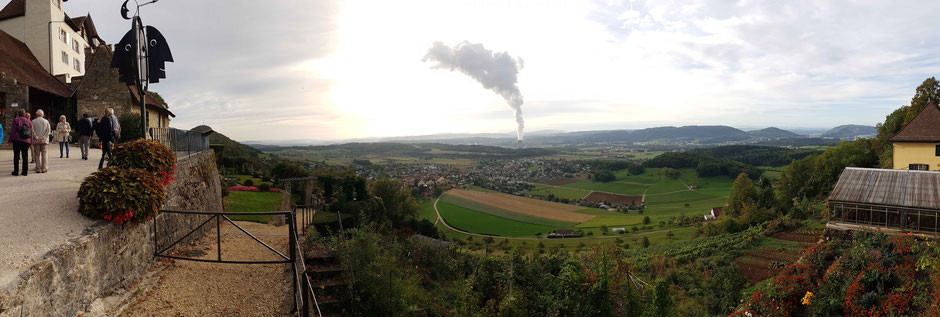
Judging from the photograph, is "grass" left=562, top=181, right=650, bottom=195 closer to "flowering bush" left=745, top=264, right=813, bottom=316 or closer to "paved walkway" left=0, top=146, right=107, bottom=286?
"flowering bush" left=745, top=264, right=813, bottom=316

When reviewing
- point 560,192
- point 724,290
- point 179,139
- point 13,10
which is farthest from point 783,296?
point 560,192

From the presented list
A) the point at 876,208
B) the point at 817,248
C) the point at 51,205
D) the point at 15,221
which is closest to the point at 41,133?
the point at 51,205

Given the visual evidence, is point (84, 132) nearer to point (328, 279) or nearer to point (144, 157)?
point (144, 157)

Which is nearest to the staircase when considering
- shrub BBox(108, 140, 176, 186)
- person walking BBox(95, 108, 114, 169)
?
shrub BBox(108, 140, 176, 186)

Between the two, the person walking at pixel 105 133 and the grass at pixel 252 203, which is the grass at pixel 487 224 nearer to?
the grass at pixel 252 203

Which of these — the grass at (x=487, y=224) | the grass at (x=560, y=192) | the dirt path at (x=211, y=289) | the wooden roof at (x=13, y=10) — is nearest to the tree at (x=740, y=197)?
the grass at (x=487, y=224)

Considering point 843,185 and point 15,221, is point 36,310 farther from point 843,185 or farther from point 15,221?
point 843,185
